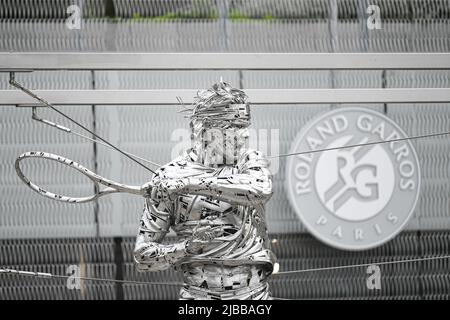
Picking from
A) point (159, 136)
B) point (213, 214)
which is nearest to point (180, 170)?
point (213, 214)

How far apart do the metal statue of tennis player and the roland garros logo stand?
6.24 feet

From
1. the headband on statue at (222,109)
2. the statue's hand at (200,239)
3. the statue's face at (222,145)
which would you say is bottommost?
the statue's hand at (200,239)

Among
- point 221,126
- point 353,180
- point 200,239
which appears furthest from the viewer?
point 353,180

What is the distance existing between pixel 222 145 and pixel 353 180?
2128 mm

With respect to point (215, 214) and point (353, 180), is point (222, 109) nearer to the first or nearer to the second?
point (215, 214)

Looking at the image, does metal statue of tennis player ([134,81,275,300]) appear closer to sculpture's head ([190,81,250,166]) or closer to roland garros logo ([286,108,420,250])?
sculpture's head ([190,81,250,166])

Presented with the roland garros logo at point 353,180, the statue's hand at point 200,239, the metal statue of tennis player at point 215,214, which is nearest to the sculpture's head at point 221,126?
the metal statue of tennis player at point 215,214

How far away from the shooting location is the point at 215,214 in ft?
16.3

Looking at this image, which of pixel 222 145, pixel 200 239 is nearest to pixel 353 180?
pixel 222 145

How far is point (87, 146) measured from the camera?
6.94 metres

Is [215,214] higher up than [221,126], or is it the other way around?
[221,126]

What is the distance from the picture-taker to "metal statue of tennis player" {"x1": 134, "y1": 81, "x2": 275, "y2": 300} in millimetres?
4902

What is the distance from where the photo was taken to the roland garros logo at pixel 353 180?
274 inches

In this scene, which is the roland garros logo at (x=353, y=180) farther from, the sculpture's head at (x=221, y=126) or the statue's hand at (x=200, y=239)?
the statue's hand at (x=200, y=239)
